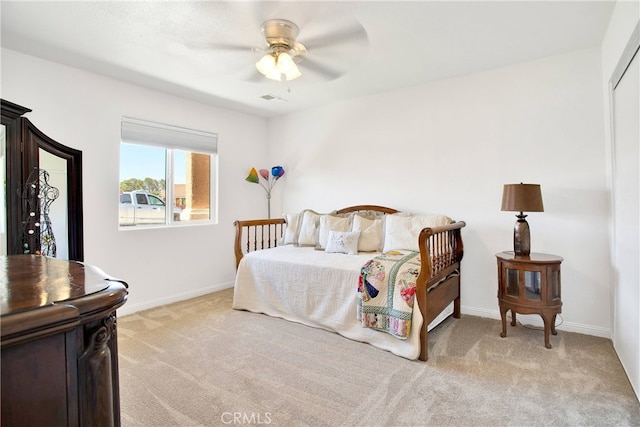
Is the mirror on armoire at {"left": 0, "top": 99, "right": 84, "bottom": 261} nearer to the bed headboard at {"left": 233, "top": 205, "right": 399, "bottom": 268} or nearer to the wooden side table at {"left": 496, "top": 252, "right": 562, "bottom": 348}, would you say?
the bed headboard at {"left": 233, "top": 205, "right": 399, "bottom": 268}

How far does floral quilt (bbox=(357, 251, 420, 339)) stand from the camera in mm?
2279

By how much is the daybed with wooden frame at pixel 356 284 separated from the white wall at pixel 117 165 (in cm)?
78

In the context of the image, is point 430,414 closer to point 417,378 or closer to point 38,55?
point 417,378

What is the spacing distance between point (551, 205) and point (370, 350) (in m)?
1.89

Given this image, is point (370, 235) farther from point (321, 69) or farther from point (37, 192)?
point (37, 192)

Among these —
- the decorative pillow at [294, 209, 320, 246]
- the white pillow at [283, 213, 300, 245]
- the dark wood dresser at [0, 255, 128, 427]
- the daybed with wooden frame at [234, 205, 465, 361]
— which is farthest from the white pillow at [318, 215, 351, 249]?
the dark wood dresser at [0, 255, 128, 427]

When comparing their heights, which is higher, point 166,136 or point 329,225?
point 166,136

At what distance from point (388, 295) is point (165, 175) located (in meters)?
2.69

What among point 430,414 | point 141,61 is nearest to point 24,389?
point 430,414

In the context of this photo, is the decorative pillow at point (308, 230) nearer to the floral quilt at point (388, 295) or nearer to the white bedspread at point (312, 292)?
the white bedspread at point (312, 292)

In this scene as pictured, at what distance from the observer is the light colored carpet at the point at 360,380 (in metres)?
1.66

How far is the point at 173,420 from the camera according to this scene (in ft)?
5.38

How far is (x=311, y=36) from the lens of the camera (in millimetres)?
2312

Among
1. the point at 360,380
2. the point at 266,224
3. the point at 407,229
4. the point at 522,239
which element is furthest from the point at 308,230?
the point at 522,239
